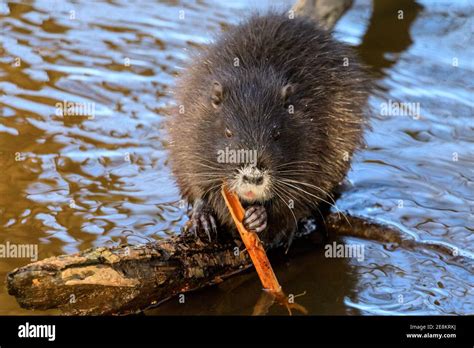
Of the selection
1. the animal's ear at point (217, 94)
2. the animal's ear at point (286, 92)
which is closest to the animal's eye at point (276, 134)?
the animal's ear at point (286, 92)

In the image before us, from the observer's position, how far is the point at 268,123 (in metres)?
5.72

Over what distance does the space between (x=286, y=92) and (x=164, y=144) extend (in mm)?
1922

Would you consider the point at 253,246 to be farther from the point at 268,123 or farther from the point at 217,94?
the point at 217,94

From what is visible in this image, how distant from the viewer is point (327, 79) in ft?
21.8

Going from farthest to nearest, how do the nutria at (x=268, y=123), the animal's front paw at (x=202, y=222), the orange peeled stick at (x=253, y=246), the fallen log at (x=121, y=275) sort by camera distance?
the animal's front paw at (x=202, y=222), the orange peeled stick at (x=253, y=246), the nutria at (x=268, y=123), the fallen log at (x=121, y=275)

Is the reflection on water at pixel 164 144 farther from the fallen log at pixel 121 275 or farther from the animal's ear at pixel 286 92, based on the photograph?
the animal's ear at pixel 286 92

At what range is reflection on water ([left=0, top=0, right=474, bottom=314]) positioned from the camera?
6.17 meters

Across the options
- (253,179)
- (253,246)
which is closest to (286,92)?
(253,179)

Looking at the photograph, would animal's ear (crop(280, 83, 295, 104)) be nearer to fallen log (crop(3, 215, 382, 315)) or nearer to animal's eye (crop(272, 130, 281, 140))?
animal's eye (crop(272, 130, 281, 140))

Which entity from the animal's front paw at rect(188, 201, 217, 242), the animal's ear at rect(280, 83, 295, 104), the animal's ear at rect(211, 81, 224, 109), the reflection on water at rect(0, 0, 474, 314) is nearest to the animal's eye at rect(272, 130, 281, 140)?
the animal's ear at rect(280, 83, 295, 104)

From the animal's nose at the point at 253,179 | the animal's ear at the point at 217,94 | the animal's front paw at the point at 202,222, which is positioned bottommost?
the animal's front paw at the point at 202,222

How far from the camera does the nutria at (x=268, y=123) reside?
570cm

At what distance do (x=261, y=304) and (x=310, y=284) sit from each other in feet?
1.49
